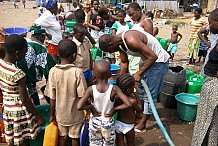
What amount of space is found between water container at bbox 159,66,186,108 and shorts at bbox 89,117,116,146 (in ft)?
7.51

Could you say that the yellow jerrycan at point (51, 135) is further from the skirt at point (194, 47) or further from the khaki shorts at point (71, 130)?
the skirt at point (194, 47)

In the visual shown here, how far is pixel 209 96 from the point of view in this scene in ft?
6.93

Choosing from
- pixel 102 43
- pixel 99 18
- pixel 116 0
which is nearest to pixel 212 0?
pixel 116 0

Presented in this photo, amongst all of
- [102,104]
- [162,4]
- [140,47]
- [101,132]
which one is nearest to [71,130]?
[101,132]

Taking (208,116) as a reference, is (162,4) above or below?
above

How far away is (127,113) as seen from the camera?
2621mm

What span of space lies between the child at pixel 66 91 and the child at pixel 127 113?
0.42 metres

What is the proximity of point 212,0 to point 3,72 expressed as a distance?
22763 millimetres

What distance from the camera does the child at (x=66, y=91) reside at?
2492mm

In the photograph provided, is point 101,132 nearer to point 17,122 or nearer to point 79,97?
point 79,97

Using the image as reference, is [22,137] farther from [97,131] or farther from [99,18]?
[99,18]

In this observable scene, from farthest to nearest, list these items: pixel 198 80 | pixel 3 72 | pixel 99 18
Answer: pixel 99 18
pixel 198 80
pixel 3 72

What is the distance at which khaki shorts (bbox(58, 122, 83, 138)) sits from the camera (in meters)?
2.63

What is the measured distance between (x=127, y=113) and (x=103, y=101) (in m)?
0.39
